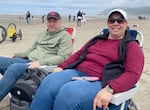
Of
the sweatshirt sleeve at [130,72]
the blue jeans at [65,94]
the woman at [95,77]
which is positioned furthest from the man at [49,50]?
the sweatshirt sleeve at [130,72]

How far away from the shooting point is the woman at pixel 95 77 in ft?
9.89

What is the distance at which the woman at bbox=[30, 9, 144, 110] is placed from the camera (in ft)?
9.89

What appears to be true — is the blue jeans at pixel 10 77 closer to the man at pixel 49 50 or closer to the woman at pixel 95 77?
the man at pixel 49 50

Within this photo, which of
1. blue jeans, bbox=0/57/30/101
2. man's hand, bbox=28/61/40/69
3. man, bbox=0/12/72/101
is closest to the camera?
blue jeans, bbox=0/57/30/101

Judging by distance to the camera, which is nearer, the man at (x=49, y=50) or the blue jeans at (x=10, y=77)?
the blue jeans at (x=10, y=77)

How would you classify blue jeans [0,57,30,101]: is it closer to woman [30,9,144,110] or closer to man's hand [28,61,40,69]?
man's hand [28,61,40,69]

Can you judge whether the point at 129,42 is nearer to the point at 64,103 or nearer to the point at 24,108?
the point at 64,103

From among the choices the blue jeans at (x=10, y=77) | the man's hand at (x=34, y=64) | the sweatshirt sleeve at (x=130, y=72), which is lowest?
the blue jeans at (x=10, y=77)

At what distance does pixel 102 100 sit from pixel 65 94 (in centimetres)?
32

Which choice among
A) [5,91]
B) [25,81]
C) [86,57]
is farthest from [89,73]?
[5,91]

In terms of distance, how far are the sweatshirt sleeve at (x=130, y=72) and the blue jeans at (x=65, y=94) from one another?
0.17 metres

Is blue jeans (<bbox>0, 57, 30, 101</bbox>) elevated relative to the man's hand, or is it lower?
lower

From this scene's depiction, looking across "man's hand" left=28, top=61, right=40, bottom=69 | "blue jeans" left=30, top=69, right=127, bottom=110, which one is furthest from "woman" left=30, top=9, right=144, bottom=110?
"man's hand" left=28, top=61, right=40, bottom=69

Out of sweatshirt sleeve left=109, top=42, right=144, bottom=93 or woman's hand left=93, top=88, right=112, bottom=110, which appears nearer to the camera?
woman's hand left=93, top=88, right=112, bottom=110
